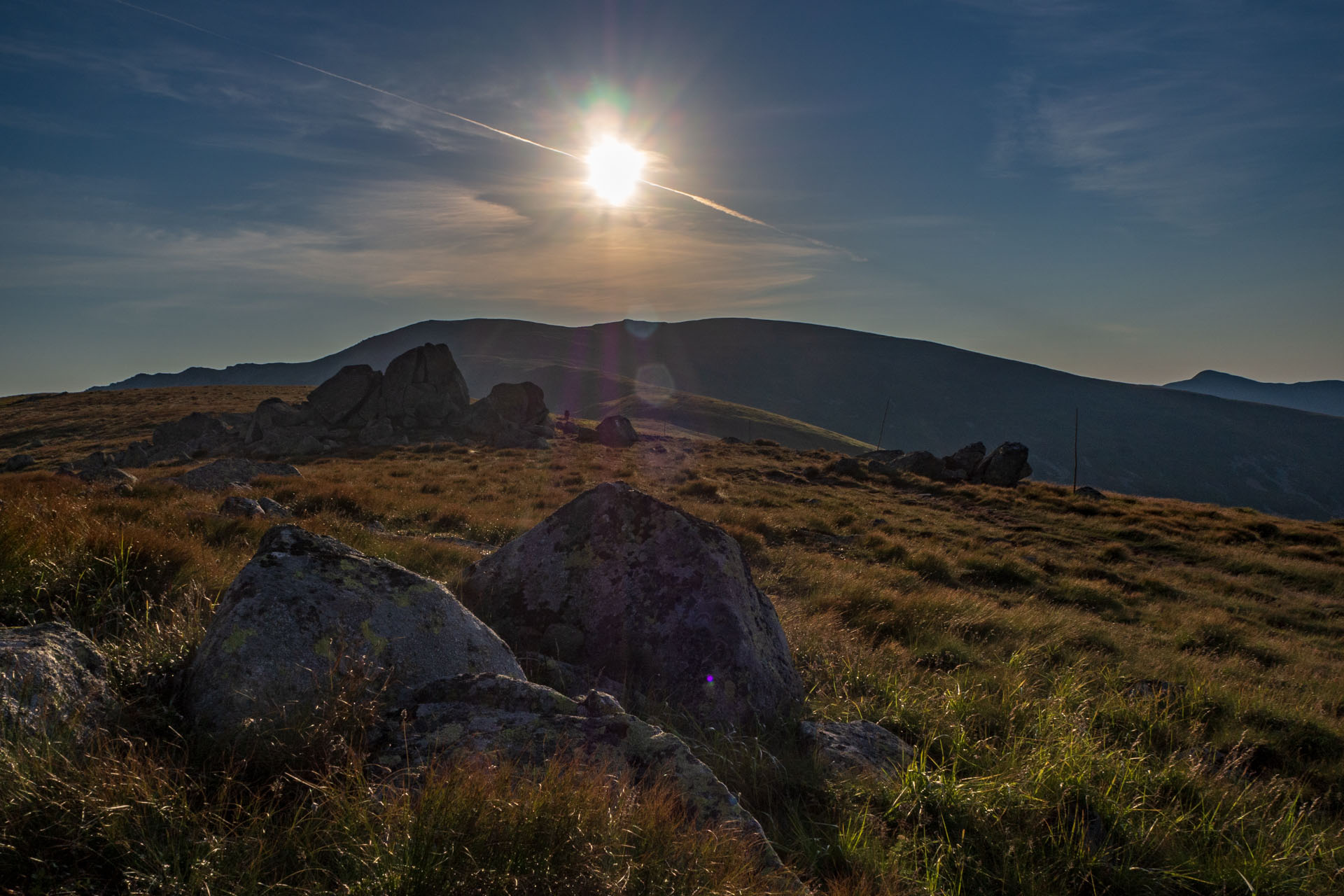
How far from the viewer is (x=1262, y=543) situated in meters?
27.9

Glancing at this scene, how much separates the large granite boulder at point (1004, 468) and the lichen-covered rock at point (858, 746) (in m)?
42.7

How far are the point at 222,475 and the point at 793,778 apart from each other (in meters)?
19.2

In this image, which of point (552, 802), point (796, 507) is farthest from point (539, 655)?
point (796, 507)

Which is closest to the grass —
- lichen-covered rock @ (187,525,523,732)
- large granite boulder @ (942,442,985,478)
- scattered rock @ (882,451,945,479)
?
lichen-covered rock @ (187,525,523,732)

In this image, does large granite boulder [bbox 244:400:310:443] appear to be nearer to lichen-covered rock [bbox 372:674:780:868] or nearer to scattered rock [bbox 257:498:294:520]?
scattered rock [bbox 257:498:294:520]

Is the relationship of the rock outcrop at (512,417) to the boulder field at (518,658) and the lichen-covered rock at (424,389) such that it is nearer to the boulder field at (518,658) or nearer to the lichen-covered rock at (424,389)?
the lichen-covered rock at (424,389)

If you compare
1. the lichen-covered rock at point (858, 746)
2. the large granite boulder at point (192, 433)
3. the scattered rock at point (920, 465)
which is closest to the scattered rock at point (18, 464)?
the large granite boulder at point (192, 433)

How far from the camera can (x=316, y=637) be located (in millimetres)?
3650

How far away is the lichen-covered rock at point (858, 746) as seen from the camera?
413 cm

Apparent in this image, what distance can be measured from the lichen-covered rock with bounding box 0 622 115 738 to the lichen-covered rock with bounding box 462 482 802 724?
3003mm

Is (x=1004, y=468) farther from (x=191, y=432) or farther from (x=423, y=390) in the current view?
(x=191, y=432)

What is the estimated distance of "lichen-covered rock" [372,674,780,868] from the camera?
2.98m

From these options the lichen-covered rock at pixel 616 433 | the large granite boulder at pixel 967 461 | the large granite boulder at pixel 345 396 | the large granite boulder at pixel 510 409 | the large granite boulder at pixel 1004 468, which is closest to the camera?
the large granite boulder at pixel 1004 468

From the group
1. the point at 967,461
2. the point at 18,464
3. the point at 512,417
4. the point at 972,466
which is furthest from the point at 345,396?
the point at 972,466
